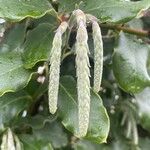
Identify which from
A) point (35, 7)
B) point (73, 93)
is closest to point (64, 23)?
point (35, 7)

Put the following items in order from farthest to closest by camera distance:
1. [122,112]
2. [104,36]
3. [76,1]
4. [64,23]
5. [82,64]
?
[122,112] < [104,36] < [76,1] < [64,23] < [82,64]

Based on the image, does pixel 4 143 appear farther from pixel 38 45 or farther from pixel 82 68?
pixel 82 68

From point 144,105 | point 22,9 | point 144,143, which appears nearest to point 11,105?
point 22,9

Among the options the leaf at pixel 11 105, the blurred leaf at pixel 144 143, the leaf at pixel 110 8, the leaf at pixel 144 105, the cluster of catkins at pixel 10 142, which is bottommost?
the blurred leaf at pixel 144 143

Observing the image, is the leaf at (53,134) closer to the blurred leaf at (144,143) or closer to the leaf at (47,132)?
the leaf at (47,132)

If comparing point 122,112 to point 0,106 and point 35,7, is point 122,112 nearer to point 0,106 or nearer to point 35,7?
point 0,106

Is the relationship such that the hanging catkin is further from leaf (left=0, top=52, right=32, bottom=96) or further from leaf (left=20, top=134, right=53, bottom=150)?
leaf (left=20, top=134, right=53, bottom=150)

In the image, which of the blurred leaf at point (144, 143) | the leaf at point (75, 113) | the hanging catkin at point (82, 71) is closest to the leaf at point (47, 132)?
the leaf at point (75, 113)
